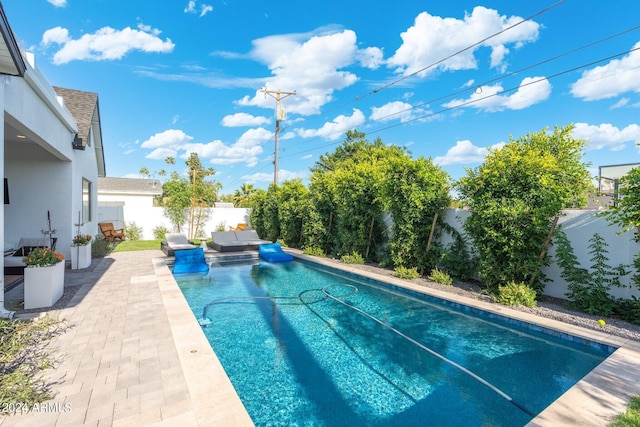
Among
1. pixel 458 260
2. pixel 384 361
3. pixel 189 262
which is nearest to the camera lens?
pixel 384 361

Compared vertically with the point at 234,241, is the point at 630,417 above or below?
below

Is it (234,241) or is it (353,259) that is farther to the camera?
(234,241)

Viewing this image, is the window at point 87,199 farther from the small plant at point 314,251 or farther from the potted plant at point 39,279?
the small plant at point 314,251

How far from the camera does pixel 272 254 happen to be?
1228 centimetres

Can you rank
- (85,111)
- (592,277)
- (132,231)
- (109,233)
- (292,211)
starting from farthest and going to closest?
(132,231) < (109,233) < (292,211) < (85,111) < (592,277)

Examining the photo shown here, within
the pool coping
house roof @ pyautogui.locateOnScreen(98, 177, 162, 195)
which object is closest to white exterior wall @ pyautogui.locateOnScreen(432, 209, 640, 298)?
the pool coping

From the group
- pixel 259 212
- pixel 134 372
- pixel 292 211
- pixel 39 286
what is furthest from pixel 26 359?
pixel 259 212

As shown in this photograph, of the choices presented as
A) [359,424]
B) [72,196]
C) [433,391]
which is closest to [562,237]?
Answer: [433,391]

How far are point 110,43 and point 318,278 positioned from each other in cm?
1215

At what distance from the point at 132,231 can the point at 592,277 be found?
19804 millimetres

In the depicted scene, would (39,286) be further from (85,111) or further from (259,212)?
(259,212)

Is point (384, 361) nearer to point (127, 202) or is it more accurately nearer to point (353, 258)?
point (353, 258)

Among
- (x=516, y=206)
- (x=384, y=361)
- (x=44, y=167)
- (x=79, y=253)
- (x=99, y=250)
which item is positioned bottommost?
(x=384, y=361)

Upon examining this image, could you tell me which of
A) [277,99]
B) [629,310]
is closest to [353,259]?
[629,310]
